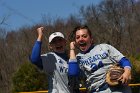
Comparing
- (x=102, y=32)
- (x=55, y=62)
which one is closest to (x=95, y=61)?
(x=55, y=62)

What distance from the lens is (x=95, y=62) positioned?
4055 mm

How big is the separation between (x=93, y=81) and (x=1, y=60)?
98.1 ft

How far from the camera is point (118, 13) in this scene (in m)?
34.5

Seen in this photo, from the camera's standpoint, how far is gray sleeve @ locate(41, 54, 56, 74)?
4.21m

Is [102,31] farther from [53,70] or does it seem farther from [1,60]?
[53,70]

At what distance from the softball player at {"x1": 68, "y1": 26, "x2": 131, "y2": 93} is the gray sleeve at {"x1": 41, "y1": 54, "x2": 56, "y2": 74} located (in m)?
0.19

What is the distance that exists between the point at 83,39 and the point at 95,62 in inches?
10.8

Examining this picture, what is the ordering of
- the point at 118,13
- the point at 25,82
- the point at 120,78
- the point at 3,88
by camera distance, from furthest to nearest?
the point at 118,13, the point at 3,88, the point at 25,82, the point at 120,78

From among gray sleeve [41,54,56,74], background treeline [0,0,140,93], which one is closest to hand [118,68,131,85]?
gray sleeve [41,54,56,74]

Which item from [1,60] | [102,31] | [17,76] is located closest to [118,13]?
[102,31]

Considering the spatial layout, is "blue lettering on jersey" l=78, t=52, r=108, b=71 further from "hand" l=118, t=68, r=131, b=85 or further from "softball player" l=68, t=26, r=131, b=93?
"hand" l=118, t=68, r=131, b=85

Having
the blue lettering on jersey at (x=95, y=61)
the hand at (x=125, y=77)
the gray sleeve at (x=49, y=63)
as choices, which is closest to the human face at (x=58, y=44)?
the gray sleeve at (x=49, y=63)

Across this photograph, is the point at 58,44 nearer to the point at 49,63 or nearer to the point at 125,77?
the point at 49,63

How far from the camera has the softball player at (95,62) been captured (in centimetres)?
397
